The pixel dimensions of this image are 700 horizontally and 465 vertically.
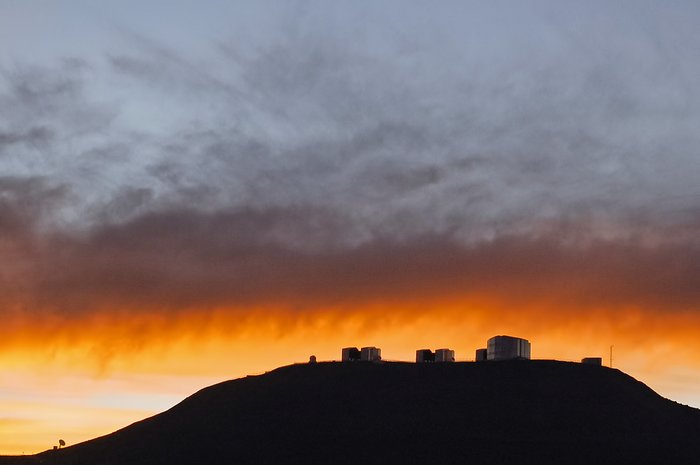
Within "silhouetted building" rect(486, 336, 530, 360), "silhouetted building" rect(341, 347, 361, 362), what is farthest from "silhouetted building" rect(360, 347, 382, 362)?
"silhouetted building" rect(486, 336, 530, 360)

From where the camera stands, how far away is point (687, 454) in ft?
403

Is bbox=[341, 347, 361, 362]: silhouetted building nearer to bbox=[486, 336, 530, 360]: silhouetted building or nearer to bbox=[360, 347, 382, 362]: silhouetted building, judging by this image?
bbox=[360, 347, 382, 362]: silhouetted building

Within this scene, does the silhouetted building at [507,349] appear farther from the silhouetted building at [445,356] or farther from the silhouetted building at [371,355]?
the silhouetted building at [371,355]

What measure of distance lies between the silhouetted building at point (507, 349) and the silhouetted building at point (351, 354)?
20920 millimetres

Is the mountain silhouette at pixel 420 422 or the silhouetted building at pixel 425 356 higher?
the silhouetted building at pixel 425 356

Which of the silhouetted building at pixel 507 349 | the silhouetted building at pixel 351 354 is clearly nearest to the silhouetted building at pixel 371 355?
the silhouetted building at pixel 351 354

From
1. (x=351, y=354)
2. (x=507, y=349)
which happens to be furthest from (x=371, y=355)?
(x=507, y=349)

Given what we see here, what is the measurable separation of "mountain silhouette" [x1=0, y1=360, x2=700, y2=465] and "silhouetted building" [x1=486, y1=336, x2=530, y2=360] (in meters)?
1.18

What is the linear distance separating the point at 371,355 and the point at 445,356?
1180cm

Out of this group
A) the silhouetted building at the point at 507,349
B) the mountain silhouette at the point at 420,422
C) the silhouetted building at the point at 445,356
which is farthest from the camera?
the silhouetted building at the point at 445,356

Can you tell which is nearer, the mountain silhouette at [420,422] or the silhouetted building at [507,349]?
the mountain silhouette at [420,422]

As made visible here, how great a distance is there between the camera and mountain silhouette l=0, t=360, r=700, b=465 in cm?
12550

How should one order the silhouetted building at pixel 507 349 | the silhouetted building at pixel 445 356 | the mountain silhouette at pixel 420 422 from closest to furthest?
the mountain silhouette at pixel 420 422 → the silhouetted building at pixel 507 349 → the silhouetted building at pixel 445 356

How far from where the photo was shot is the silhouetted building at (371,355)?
506ft
